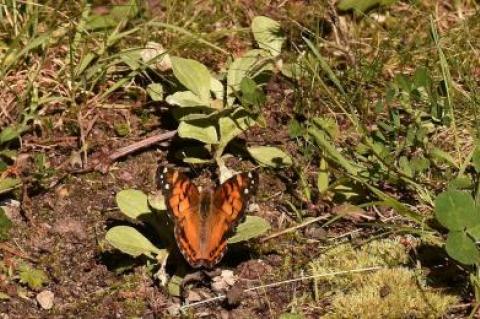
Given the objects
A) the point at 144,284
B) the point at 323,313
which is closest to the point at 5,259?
the point at 144,284

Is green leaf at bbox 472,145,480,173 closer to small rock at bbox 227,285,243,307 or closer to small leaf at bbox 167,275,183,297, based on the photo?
small rock at bbox 227,285,243,307

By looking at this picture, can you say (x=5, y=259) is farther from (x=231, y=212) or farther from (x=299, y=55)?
(x=299, y=55)

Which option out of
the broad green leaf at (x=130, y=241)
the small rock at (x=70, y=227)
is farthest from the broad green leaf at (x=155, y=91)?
the broad green leaf at (x=130, y=241)

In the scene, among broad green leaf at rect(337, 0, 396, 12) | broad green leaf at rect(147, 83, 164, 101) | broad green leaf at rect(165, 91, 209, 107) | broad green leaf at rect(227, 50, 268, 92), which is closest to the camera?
broad green leaf at rect(165, 91, 209, 107)

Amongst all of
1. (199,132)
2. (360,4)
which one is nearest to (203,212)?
(199,132)

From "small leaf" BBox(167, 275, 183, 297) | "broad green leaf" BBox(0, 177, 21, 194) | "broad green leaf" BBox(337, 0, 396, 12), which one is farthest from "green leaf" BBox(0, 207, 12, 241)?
"broad green leaf" BBox(337, 0, 396, 12)

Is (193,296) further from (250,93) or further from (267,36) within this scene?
(267,36)
